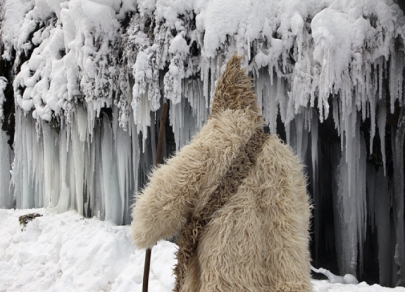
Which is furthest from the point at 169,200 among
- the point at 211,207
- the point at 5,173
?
the point at 5,173

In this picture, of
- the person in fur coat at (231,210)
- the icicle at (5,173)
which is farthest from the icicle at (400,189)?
the icicle at (5,173)

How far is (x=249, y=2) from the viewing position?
14.7 feet

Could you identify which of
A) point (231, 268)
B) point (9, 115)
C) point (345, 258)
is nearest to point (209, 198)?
point (231, 268)

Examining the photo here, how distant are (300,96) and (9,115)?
17.9ft

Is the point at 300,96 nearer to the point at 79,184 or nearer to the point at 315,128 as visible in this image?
the point at 315,128

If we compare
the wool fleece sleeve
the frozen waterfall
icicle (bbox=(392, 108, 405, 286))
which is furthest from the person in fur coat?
icicle (bbox=(392, 108, 405, 286))

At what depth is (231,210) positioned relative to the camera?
6.39ft

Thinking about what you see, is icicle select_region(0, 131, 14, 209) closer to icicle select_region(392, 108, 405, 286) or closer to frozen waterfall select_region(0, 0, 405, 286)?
frozen waterfall select_region(0, 0, 405, 286)

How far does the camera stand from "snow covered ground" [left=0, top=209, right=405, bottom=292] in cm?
445

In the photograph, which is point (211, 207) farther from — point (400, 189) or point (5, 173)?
point (5, 173)

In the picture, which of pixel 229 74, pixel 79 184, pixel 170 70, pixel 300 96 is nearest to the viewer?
pixel 229 74

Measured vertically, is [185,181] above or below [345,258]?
above

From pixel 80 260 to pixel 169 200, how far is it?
3.48 metres

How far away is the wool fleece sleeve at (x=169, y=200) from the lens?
6.15 feet
